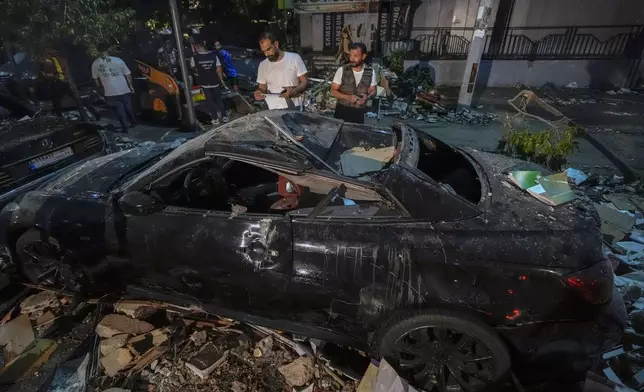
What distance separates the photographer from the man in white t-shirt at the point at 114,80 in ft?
23.0

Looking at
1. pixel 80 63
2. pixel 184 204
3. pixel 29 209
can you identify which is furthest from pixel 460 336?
pixel 80 63

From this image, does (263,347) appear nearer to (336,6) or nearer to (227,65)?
(227,65)

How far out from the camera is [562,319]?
2084 millimetres

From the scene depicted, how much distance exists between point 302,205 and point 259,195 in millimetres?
845

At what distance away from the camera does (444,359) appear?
7.52ft

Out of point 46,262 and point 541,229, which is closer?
point 541,229

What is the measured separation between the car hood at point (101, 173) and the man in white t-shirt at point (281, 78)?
1941mm

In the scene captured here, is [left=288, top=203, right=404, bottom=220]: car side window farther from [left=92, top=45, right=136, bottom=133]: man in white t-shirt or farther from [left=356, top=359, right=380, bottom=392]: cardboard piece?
[left=92, top=45, right=136, bottom=133]: man in white t-shirt

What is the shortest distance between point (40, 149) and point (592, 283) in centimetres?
556

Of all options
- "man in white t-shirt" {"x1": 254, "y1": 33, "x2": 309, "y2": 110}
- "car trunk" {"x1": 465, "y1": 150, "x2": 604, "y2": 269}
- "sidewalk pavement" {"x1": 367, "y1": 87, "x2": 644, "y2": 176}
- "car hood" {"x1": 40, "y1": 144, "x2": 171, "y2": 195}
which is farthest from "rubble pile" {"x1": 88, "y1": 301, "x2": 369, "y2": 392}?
"sidewalk pavement" {"x1": 367, "y1": 87, "x2": 644, "y2": 176}

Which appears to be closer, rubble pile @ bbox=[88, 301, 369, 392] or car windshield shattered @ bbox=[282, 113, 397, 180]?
rubble pile @ bbox=[88, 301, 369, 392]

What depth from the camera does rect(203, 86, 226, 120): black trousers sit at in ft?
26.7

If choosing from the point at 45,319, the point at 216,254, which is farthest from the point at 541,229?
the point at 45,319

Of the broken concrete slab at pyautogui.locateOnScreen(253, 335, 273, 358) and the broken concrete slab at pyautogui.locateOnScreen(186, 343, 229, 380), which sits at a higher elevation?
the broken concrete slab at pyautogui.locateOnScreen(186, 343, 229, 380)
